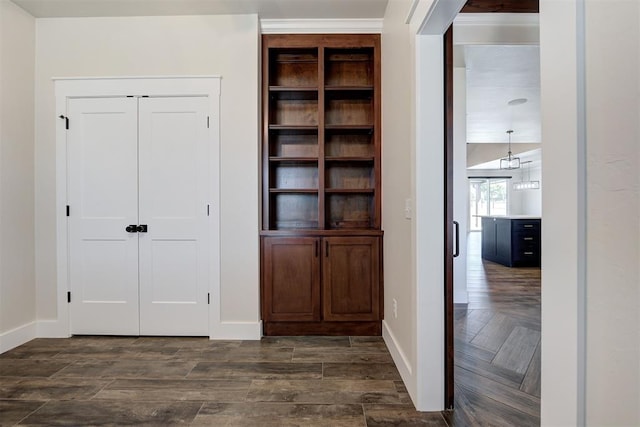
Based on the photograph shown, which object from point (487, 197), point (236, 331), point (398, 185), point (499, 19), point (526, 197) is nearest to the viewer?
point (398, 185)

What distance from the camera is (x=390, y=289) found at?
2572 mm

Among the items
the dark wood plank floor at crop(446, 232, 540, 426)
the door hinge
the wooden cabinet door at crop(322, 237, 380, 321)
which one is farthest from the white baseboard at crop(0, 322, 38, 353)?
the dark wood plank floor at crop(446, 232, 540, 426)

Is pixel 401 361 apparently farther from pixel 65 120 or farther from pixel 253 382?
pixel 65 120

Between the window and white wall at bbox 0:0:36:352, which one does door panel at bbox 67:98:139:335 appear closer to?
white wall at bbox 0:0:36:352

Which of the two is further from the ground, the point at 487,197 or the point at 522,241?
the point at 487,197

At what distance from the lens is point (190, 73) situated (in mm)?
2850

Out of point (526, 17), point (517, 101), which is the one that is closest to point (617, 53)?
point (526, 17)

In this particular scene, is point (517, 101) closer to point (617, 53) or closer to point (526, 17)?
point (526, 17)

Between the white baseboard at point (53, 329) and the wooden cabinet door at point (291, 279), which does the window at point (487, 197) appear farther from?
the white baseboard at point (53, 329)

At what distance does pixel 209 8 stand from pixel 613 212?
10.5 feet

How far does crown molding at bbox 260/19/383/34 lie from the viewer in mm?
2926

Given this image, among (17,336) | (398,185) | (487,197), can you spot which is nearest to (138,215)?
(17,336)

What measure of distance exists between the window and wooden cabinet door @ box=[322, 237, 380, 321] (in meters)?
10.4

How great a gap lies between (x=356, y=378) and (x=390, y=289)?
0.75 metres
